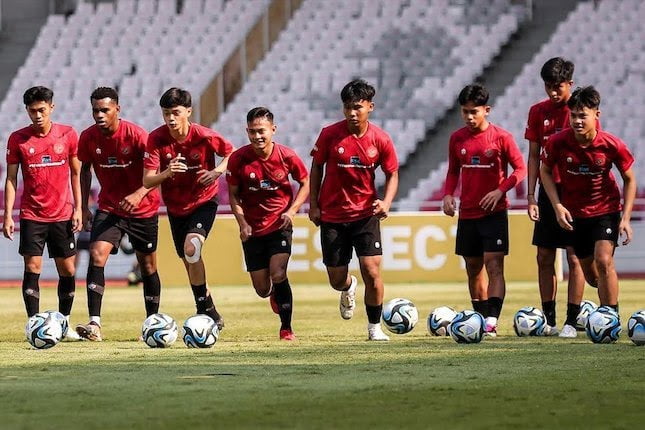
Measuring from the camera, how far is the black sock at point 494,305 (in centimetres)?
1173

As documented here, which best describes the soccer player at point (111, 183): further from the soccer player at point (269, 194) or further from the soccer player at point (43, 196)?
the soccer player at point (269, 194)

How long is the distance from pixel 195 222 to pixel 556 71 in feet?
10.6

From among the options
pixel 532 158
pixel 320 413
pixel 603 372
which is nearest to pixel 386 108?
pixel 532 158

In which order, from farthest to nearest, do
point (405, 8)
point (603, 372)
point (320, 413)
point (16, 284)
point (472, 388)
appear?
1. point (405, 8)
2. point (16, 284)
3. point (603, 372)
4. point (472, 388)
5. point (320, 413)

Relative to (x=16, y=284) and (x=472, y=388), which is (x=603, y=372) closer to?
(x=472, y=388)

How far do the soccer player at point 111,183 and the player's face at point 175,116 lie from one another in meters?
0.36

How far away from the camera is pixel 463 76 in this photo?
2888 centimetres

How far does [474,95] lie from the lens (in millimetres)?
11641

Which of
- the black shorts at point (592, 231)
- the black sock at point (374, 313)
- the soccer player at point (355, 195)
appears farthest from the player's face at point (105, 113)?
the black shorts at point (592, 231)

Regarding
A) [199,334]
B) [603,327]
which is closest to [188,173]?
[199,334]

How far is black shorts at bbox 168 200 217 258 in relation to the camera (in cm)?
1188

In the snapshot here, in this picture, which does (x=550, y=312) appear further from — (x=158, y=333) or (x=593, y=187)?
(x=158, y=333)

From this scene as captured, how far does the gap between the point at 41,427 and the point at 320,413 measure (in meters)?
1.32

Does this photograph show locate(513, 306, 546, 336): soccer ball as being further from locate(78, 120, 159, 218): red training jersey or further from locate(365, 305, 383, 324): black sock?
locate(78, 120, 159, 218): red training jersey
